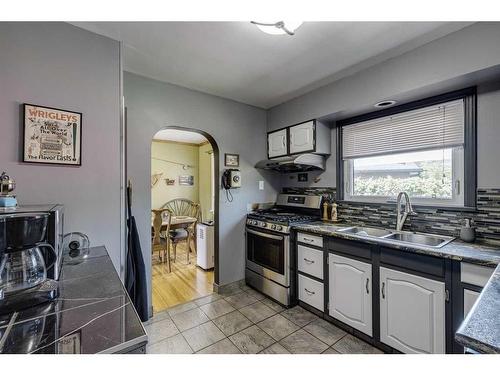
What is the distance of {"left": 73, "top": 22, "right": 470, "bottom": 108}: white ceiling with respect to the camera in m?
1.59

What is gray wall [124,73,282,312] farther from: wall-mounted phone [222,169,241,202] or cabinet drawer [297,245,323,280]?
cabinet drawer [297,245,323,280]

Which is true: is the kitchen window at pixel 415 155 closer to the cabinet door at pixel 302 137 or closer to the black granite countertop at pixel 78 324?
the cabinet door at pixel 302 137

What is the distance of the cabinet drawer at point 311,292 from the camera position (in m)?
2.22

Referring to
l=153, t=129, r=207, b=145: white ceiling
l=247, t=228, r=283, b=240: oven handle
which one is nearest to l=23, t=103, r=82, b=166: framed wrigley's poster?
l=247, t=228, r=283, b=240: oven handle

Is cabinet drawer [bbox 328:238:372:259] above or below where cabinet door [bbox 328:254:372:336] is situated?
above

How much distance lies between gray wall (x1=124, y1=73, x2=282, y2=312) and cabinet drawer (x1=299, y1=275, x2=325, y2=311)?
0.88 metres

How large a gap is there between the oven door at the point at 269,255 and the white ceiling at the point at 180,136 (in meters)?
2.72

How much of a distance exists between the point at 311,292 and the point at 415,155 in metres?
1.66

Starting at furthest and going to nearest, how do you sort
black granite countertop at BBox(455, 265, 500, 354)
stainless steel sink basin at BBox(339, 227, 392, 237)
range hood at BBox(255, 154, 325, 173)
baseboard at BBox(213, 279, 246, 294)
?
1. baseboard at BBox(213, 279, 246, 294)
2. range hood at BBox(255, 154, 325, 173)
3. stainless steel sink basin at BBox(339, 227, 392, 237)
4. black granite countertop at BBox(455, 265, 500, 354)

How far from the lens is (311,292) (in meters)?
2.31

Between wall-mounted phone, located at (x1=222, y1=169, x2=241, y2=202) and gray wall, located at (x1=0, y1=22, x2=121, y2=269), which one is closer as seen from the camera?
gray wall, located at (x1=0, y1=22, x2=121, y2=269)
